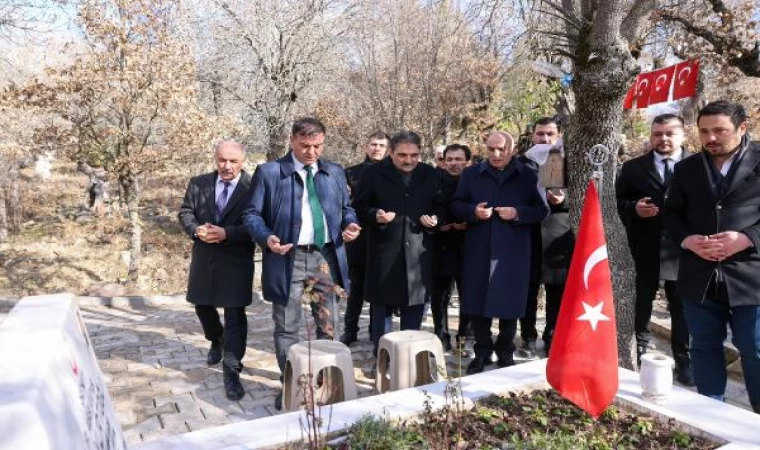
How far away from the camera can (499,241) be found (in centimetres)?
468

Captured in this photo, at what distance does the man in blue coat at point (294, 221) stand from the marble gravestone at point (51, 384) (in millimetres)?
1733

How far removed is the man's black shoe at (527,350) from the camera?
543 centimetres

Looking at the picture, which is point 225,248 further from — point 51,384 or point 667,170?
point 667,170

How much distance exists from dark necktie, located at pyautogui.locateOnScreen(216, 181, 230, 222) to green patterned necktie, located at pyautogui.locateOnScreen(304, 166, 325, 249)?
0.78 meters

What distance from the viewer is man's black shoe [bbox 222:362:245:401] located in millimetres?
4457

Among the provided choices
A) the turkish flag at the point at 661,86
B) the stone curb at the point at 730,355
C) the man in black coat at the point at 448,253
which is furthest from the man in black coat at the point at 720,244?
the turkish flag at the point at 661,86

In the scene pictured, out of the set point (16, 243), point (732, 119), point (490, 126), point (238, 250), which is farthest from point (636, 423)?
point (16, 243)

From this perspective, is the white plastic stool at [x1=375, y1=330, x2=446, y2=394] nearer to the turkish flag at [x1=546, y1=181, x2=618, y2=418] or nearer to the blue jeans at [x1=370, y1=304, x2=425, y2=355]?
the blue jeans at [x1=370, y1=304, x2=425, y2=355]

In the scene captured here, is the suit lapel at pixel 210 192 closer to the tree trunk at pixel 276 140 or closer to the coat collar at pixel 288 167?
the coat collar at pixel 288 167

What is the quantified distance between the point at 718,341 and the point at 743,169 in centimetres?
105

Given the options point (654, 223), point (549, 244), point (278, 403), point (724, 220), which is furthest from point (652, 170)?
point (278, 403)

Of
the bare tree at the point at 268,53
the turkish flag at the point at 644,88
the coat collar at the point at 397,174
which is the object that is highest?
the bare tree at the point at 268,53

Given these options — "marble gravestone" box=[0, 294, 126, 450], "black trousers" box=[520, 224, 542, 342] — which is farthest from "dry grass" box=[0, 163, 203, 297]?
"marble gravestone" box=[0, 294, 126, 450]

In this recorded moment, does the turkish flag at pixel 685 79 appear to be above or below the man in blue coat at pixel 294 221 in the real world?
above
